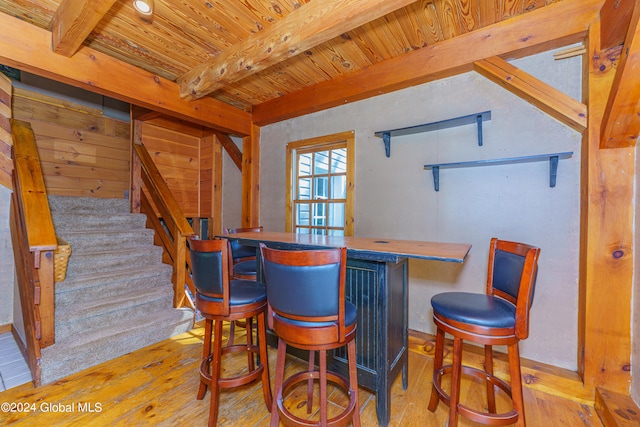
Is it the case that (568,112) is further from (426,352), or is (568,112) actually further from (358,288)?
(426,352)

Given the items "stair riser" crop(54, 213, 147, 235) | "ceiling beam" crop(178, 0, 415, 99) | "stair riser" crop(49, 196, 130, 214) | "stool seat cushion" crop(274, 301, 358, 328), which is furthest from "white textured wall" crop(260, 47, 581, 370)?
"stair riser" crop(49, 196, 130, 214)

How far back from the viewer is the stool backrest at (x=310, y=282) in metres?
1.13

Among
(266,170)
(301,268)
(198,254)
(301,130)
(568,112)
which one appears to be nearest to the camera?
(301,268)

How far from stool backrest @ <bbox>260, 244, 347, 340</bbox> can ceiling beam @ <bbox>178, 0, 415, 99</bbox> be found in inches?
53.5

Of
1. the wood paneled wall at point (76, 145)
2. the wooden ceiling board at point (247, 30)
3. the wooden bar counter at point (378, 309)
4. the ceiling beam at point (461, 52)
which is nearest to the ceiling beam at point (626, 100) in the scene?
the ceiling beam at point (461, 52)

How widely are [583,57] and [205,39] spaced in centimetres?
269

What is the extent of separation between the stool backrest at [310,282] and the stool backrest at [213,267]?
338 millimetres

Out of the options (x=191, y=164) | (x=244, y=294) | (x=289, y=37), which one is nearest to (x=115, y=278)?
(x=244, y=294)

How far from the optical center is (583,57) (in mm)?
1827

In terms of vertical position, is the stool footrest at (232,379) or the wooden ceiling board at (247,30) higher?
the wooden ceiling board at (247,30)

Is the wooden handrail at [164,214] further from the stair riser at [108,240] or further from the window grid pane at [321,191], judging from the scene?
the window grid pane at [321,191]

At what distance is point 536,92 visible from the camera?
187cm

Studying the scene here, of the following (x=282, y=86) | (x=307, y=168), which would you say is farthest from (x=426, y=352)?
(x=282, y=86)

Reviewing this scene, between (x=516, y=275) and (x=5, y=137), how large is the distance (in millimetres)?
4345
